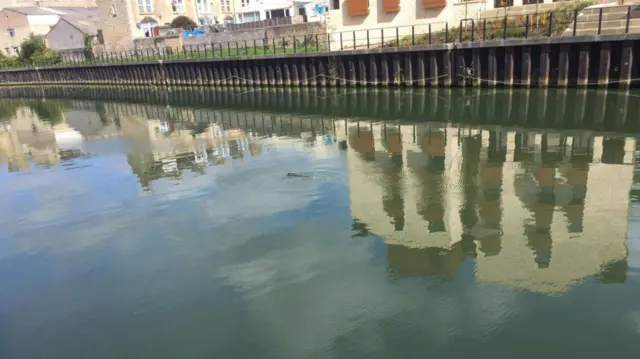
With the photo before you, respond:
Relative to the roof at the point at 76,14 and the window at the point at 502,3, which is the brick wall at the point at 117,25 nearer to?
the roof at the point at 76,14

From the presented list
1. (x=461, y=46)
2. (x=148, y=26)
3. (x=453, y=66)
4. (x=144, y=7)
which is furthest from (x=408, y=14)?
(x=144, y=7)

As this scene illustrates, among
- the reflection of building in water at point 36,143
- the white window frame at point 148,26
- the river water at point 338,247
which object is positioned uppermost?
the white window frame at point 148,26

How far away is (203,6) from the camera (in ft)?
228

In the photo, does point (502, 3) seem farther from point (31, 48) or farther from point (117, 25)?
point (31, 48)

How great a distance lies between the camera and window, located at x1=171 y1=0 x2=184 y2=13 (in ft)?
208

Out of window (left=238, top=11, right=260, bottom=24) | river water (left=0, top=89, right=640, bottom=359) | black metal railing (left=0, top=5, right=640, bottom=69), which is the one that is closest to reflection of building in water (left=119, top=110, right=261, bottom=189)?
river water (left=0, top=89, right=640, bottom=359)

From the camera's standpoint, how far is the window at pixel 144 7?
5824 cm

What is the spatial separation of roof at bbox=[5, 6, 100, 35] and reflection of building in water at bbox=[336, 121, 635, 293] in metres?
67.4

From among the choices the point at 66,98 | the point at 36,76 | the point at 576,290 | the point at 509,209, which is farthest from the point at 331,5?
the point at 36,76

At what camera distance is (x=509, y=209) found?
8.85 metres

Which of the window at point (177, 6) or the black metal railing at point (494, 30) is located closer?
the black metal railing at point (494, 30)

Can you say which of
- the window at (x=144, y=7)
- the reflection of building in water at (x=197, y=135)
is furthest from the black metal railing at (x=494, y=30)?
the window at (x=144, y=7)

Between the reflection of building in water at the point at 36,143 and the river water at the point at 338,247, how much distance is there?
64 cm

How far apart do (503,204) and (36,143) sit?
19324 mm
